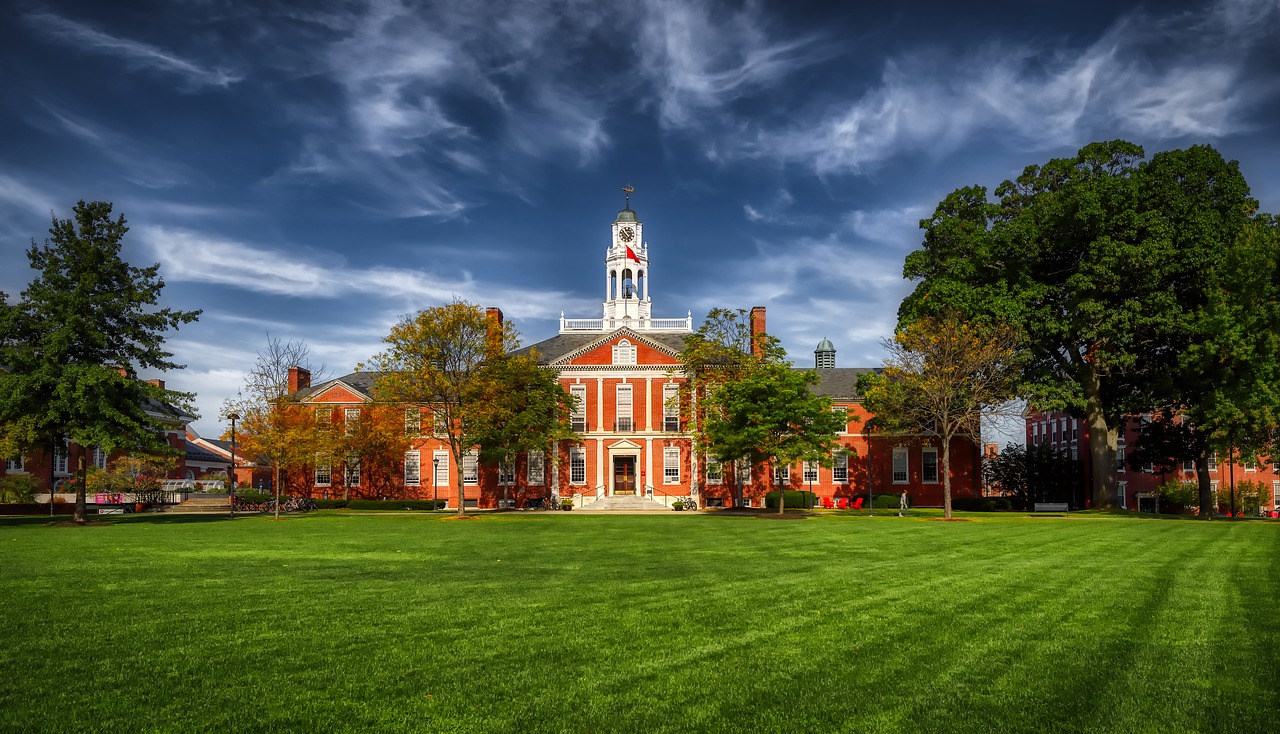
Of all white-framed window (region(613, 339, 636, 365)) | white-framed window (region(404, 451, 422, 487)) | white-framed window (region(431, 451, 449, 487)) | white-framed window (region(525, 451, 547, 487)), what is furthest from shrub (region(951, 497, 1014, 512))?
white-framed window (region(404, 451, 422, 487))

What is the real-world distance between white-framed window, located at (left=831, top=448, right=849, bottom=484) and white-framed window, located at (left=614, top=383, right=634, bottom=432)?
556 inches

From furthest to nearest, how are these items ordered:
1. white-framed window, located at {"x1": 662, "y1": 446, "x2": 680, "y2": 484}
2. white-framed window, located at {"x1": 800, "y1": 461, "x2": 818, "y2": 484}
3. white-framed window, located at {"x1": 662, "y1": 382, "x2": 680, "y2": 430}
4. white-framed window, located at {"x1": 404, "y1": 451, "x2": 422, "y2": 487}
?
white-framed window, located at {"x1": 404, "y1": 451, "x2": 422, "y2": 487}, white-framed window, located at {"x1": 800, "y1": 461, "x2": 818, "y2": 484}, white-framed window, located at {"x1": 662, "y1": 382, "x2": 680, "y2": 430}, white-framed window, located at {"x1": 662, "y1": 446, "x2": 680, "y2": 484}

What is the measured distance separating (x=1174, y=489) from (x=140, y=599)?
194 ft

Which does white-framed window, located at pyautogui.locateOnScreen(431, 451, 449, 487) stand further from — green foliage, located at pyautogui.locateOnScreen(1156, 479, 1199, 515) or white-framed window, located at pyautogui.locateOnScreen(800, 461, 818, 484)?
green foliage, located at pyautogui.locateOnScreen(1156, 479, 1199, 515)

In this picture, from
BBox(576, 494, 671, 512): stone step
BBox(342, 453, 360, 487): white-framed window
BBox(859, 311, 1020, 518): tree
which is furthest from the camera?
BBox(342, 453, 360, 487): white-framed window

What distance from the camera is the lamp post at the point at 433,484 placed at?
52778mm

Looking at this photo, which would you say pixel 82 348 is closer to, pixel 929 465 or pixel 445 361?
pixel 445 361

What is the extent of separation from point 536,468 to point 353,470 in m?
12.6

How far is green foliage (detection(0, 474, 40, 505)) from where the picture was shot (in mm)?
44344

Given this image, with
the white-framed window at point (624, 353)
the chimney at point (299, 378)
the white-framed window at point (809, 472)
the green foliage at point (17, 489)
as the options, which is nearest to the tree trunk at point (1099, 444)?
the white-framed window at point (809, 472)

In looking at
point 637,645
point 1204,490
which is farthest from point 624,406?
point 637,645

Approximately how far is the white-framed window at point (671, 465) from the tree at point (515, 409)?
19.5 ft

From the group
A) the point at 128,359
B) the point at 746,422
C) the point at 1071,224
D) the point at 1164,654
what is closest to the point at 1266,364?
the point at 1071,224

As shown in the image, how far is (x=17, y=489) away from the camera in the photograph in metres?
44.9
